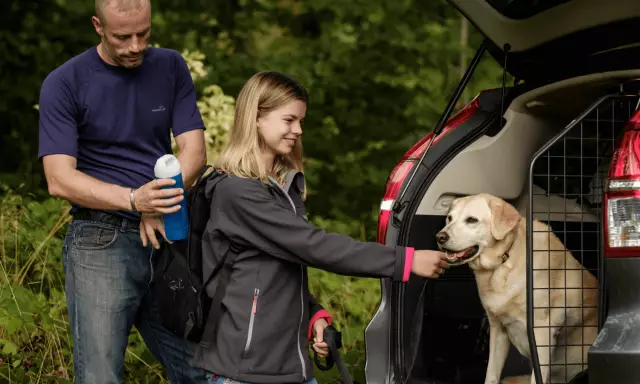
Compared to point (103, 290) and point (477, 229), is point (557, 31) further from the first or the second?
point (103, 290)

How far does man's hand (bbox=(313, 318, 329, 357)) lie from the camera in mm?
3600

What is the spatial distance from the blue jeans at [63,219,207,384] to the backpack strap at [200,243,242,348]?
0.45 metres

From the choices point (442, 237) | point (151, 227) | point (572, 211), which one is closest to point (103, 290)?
point (151, 227)

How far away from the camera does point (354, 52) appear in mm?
11148

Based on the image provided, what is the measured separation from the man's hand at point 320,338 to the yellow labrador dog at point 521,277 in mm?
914

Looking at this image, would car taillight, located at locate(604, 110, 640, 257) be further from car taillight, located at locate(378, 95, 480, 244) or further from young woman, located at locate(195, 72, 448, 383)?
car taillight, located at locate(378, 95, 480, 244)

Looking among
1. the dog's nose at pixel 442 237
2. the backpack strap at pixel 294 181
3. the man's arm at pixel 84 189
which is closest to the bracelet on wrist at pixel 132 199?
the man's arm at pixel 84 189

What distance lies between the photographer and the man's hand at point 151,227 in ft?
12.2

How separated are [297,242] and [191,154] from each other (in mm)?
890

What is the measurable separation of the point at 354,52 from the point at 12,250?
5.38m

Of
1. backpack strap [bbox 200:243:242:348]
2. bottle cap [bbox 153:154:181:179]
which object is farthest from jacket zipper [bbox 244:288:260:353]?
bottle cap [bbox 153:154:181:179]

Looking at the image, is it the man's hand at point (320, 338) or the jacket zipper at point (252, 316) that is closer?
the jacket zipper at point (252, 316)

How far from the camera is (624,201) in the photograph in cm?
331

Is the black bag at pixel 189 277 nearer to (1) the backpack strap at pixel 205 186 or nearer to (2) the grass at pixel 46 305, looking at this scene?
(1) the backpack strap at pixel 205 186
